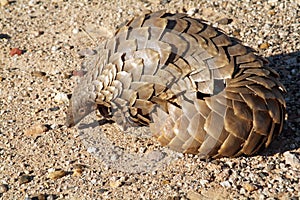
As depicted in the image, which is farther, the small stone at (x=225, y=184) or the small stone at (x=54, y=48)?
the small stone at (x=54, y=48)

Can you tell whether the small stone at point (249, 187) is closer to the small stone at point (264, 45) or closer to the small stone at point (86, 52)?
the small stone at point (264, 45)

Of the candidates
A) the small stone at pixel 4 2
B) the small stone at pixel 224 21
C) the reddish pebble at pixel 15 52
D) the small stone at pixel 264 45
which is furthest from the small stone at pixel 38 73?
the small stone at pixel 264 45

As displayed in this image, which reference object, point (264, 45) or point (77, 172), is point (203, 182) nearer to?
point (77, 172)

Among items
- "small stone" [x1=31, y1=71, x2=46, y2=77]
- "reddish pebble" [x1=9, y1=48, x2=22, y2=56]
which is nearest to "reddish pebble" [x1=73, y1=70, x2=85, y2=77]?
"small stone" [x1=31, y1=71, x2=46, y2=77]

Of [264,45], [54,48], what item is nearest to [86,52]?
[54,48]

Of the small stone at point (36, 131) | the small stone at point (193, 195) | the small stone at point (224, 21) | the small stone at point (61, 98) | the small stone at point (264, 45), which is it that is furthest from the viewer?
the small stone at point (224, 21)

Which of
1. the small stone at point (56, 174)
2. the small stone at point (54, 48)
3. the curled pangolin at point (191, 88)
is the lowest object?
the small stone at point (56, 174)

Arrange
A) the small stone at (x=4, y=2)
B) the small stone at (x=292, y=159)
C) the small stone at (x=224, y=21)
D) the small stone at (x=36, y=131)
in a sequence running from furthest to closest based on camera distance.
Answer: the small stone at (x=4, y=2), the small stone at (x=224, y=21), the small stone at (x=36, y=131), the small stone at (x=292, y=159)

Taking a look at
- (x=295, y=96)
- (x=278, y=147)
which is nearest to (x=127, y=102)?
(x=278, y=147)
